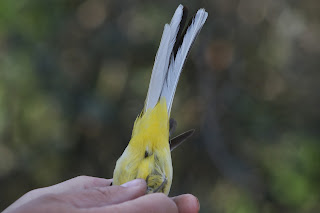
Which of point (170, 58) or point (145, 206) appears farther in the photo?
point (170, 58)

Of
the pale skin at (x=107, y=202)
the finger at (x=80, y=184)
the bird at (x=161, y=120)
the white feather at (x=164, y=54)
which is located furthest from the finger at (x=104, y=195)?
the white feather at (x=164, y=54)

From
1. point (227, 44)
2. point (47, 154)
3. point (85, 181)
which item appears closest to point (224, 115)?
point (227, 44)

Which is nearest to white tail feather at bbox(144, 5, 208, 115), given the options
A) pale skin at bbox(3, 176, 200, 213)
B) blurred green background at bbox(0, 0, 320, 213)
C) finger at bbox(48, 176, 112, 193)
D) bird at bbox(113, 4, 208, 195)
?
bird at bbox(113, 4, 208, 195)

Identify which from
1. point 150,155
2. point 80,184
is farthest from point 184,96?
point 80,184

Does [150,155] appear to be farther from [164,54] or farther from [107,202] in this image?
[107,202]

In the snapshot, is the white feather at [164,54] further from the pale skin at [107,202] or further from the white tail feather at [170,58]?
the pale skin at [107,202]

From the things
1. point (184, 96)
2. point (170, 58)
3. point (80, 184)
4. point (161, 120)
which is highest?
point (170, 58)
